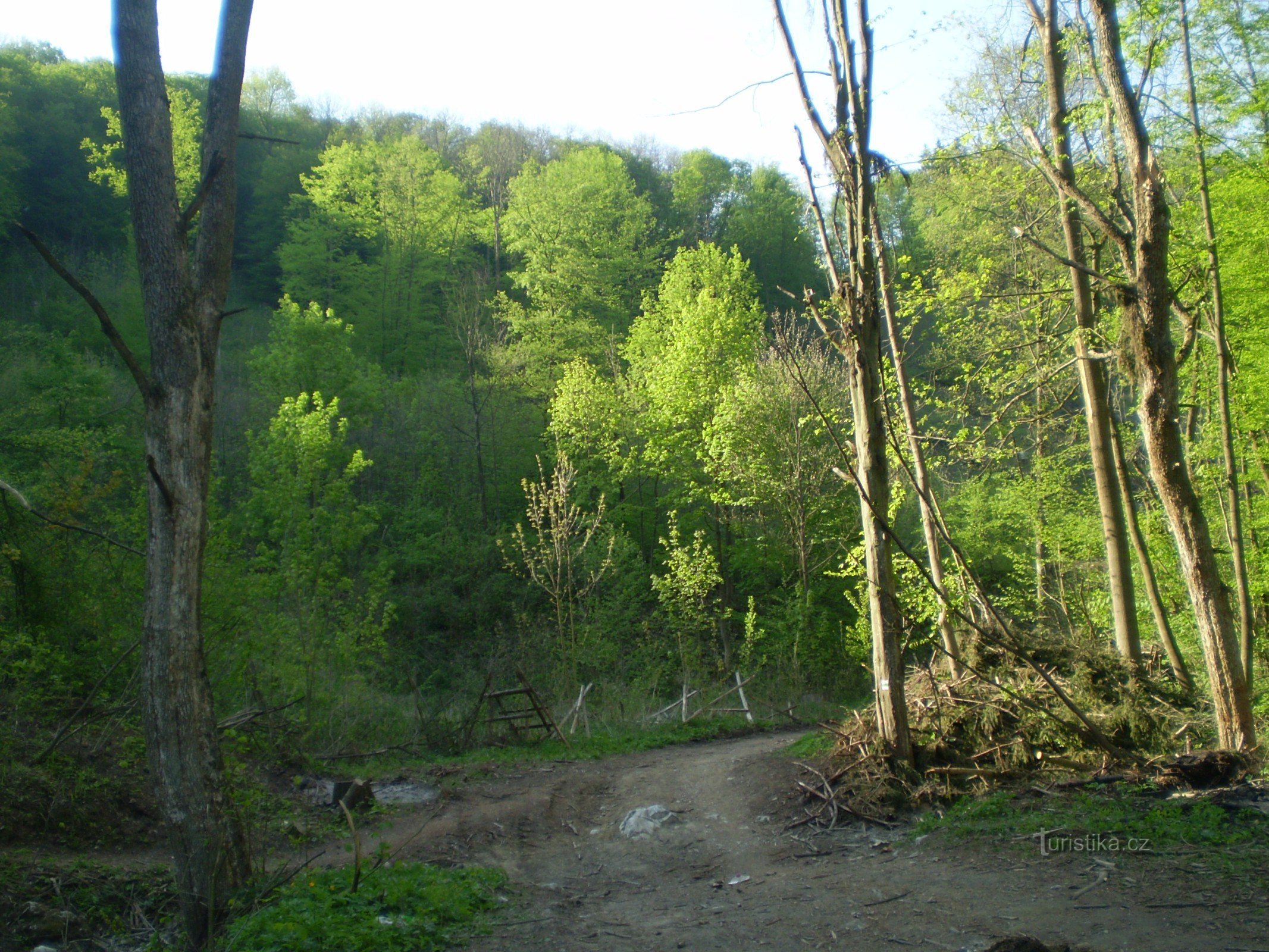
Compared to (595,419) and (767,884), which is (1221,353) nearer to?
(767,884)

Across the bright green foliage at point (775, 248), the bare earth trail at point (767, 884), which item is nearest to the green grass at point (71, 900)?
the bare earth trail at point (767, 884)

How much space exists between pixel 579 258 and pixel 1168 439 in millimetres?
27081

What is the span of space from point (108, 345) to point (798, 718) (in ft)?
98.3

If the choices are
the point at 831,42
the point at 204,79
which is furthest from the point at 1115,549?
the point at 204,79

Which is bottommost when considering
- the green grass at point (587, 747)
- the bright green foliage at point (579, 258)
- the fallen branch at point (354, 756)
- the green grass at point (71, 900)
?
the green grass at point (587, 747)

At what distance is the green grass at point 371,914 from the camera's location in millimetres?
4852

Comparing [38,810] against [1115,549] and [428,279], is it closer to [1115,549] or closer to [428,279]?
[1115,549]

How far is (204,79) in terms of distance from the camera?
43906 mm

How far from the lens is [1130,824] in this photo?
226 inches

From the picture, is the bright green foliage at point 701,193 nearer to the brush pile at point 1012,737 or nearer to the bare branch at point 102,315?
the brush pile at point 1012,737

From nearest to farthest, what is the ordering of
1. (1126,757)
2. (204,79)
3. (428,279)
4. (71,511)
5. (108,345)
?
(1126,757) → (71,511) → (108,345) → (428,279) → (204,79)

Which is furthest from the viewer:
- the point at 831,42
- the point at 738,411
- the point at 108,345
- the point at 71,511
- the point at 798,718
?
the point at 108,345

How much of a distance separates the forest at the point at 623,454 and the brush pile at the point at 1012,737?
5cm

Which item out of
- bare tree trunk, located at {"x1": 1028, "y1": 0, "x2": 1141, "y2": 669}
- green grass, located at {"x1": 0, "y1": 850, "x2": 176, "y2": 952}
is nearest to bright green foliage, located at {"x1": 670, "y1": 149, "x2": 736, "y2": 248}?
bare tree trunk, located at {"x1": 1028, "y1": 0, "x2": 1141, "y2": 669}
